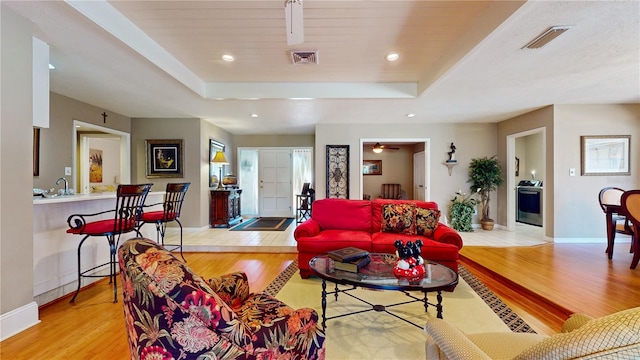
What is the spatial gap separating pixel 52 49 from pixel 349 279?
11.4ft

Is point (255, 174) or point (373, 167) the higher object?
point (373, 167)

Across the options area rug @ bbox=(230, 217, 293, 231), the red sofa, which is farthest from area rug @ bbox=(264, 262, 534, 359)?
area rug @ bbox=(230, 217, 293, 231)

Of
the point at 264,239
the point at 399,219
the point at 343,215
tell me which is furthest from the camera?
the point at 264,239

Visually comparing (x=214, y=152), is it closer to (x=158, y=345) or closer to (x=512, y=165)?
(x=158, y=345)

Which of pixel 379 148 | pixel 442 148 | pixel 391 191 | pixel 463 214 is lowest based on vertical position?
pixel 463 214

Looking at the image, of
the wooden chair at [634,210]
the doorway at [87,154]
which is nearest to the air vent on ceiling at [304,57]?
the wooden chair at [634,210]

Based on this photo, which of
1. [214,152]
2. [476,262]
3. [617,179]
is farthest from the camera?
[214,152]

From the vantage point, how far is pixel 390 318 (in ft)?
7.11

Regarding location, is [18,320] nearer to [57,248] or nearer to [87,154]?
[57,248]

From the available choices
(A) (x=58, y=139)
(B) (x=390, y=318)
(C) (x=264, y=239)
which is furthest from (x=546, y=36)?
(A) (x=58, y=139)

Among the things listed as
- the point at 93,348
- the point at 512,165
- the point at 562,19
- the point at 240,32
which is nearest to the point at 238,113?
the point at 240,32

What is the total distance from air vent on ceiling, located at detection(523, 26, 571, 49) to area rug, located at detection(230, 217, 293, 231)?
4839 millimetres

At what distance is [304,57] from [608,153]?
524cm

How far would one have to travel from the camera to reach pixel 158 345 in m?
0.87
